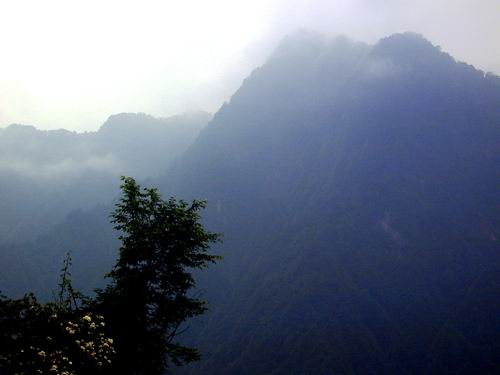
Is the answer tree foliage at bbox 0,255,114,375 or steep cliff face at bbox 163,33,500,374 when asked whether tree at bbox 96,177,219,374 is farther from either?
steep cliff face at bbox 163,33,500,374

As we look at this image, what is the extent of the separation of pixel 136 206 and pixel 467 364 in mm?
141260

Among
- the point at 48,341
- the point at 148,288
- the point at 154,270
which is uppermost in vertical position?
the point at 154,270

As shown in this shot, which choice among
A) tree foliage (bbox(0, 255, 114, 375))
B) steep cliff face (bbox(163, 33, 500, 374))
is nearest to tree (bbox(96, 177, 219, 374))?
tree foliage (bbox(0, 255, 114, 375))

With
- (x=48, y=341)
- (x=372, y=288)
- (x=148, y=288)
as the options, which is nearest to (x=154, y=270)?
(x=148, y=288)

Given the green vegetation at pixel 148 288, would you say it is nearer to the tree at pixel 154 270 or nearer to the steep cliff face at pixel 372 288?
the tree at pixel 154 270

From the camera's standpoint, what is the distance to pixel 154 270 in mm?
24594

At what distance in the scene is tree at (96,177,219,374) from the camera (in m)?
23.8

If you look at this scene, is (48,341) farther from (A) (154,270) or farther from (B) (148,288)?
(A) (154,270)

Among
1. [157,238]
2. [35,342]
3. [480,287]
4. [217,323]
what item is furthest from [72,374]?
[480,287]

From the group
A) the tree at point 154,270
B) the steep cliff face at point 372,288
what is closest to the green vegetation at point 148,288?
the tree at point 154,270

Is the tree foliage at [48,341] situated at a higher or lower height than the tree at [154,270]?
lower

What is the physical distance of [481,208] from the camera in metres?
188

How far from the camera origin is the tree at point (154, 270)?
23.8m

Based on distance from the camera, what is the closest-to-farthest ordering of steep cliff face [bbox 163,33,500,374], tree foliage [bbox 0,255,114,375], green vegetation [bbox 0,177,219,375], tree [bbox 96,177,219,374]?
tree foliage [bbox 0,255,114,375]
green vegetation [bbox 0,177,219,375]
tree [bbox 96,177,219,374]
steep cliff face [bbox 163,33,500,374]
